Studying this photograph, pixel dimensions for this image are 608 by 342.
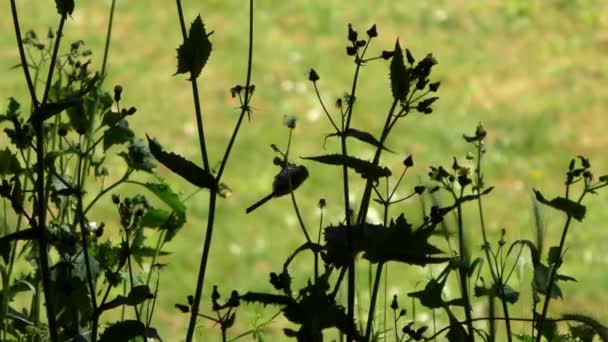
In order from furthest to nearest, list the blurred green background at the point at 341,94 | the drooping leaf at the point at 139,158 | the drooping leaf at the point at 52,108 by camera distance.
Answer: the blurred green background at the point at 341,94 → the drooping leaf at the point at 139,158 → the drooping leaf at the point at 52,108

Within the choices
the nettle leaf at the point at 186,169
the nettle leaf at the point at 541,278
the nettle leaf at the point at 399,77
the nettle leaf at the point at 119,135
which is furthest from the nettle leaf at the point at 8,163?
the nettle leaf at the point at 541,278

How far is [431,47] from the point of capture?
10922 mm

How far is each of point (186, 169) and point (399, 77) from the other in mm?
289

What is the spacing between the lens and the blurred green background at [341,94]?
794cm

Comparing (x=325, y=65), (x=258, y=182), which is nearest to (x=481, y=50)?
(x=325, y=65)

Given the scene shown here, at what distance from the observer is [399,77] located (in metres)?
1.63

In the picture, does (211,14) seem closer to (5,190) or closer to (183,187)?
(183,187)

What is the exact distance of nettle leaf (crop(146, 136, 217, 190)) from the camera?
1.63 metres

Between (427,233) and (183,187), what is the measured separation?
6952 mm

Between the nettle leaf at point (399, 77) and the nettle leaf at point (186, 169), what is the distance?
0.83 ft

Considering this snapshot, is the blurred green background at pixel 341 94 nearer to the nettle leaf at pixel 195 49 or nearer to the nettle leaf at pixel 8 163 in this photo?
the nettle leaf at pixel 8 163

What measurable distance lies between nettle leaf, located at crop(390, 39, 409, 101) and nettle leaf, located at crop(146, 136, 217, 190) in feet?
0.83

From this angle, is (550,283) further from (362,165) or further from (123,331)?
(123,331)

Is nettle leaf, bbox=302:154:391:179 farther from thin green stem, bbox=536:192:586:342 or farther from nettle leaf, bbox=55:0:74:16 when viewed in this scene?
nettle leaf, bbox=55:0:74:16
